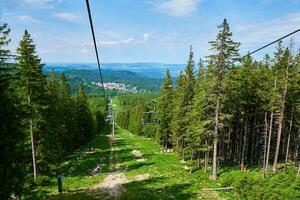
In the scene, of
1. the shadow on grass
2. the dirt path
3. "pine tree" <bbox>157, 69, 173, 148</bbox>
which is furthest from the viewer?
"pine tree" <bbox>157, 69, 173, 148</bbox>

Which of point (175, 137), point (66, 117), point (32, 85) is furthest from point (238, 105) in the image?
point (66, 117)

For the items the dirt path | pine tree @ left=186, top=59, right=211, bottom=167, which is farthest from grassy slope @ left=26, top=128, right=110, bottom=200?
pine tree @ left=186, top=59, right=211, bottom=167

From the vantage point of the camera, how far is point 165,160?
4209 cm

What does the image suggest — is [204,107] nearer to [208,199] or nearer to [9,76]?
[208,199]

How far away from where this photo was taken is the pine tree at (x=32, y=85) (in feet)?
92.4

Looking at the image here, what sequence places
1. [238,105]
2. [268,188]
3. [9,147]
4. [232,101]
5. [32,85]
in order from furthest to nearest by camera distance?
[238,105] → [232,101] → [32,85] → [268,188] → [9,147]

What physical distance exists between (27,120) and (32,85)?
3.32 m

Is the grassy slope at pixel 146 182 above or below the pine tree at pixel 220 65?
below

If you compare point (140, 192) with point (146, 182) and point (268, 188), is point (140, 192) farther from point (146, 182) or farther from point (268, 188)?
point (268, 188)

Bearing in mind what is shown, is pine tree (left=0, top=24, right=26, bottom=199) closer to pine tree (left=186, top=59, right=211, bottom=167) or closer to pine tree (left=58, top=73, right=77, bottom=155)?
pine tree (left=186, top=59, right=211, bottom=167)

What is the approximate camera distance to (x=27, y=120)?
95.5ft

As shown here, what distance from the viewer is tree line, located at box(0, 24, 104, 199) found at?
15594mm

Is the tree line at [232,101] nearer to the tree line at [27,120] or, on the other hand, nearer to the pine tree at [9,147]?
the tree line at [27,120]

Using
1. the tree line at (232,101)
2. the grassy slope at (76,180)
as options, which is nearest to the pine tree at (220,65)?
the tree line at (232,101)
